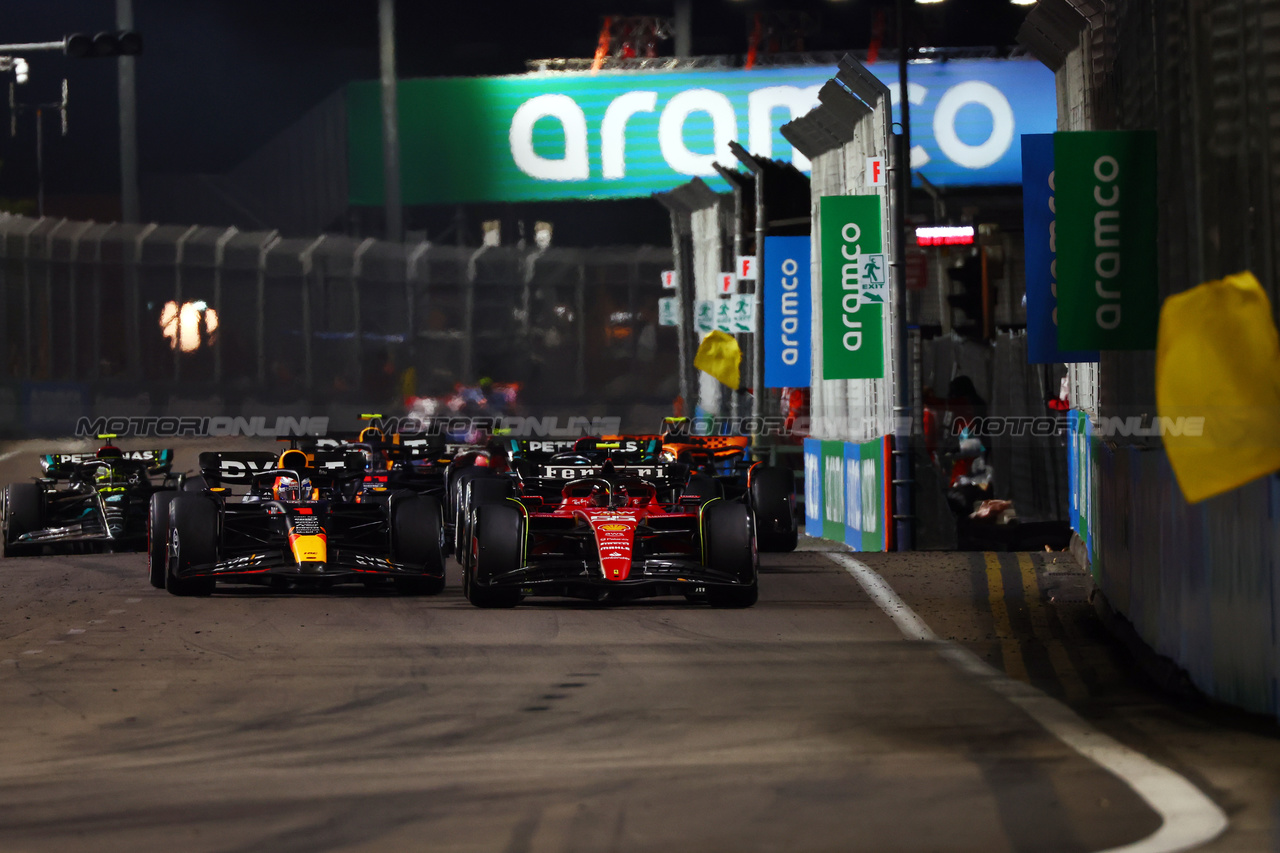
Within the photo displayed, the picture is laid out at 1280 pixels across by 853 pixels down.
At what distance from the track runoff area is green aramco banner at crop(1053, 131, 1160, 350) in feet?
6.03

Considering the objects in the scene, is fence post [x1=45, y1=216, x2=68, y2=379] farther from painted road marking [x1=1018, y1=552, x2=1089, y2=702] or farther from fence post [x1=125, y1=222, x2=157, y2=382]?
painted road marking [x1=1018, y1=552, x2=1089, y2=702]

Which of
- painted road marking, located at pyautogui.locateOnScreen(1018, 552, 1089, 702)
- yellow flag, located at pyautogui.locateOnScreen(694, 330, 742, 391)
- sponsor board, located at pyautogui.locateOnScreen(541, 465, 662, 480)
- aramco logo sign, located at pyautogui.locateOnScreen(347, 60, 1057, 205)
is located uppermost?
aramco logo sign, located at pyautogui.locateOnScreen(347, 60, 1057, 205)

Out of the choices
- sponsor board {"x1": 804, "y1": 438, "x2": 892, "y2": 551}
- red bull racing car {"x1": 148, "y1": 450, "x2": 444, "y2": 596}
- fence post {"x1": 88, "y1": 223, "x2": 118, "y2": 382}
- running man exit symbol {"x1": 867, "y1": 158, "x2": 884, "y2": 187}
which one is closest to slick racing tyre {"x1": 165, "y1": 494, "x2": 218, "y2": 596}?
red bull racing car {"x1": 148, "y1": 450, "x2": 444, "y2": 596}

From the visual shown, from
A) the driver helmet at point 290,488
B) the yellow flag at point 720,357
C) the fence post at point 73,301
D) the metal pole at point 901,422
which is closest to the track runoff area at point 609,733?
the driver helmet at point 290,488

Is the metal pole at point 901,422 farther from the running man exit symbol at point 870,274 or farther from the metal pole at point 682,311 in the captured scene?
the metal pole at point 682,311

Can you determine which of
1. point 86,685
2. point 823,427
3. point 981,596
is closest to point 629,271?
point 823,427

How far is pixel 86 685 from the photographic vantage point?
30.2 feet

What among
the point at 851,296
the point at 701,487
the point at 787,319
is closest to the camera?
the point at 701,487

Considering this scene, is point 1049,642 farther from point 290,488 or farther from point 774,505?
point 774,505

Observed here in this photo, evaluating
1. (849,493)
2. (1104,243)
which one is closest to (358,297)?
(849,493)

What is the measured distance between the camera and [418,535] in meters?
13.6

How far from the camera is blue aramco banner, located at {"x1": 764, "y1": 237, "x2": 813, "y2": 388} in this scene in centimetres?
2342

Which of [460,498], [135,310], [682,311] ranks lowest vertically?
[460,498]

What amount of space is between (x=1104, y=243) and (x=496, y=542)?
430 centimetres
